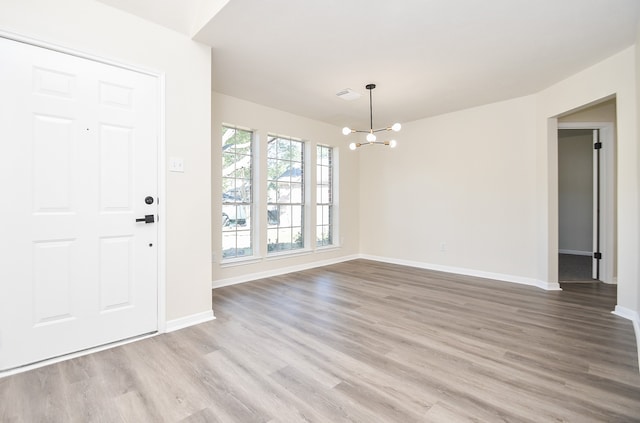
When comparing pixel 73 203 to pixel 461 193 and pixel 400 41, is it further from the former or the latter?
pixel 461 193

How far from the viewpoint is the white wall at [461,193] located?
14.2 ft

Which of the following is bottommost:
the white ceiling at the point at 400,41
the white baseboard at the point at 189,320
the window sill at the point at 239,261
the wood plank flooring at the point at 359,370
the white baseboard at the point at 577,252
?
the wood plank flooring at the point at 359,370

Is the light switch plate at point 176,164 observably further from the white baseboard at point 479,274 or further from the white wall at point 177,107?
the white baseboard at point 479,274

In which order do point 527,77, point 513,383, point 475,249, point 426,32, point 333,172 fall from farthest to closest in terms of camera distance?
point 333,172 < point 475,249 < point 527,77 < point 426,32 < point 513,383

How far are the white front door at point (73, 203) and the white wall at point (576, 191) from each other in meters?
8.26

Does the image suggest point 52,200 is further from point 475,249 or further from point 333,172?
point 475,249

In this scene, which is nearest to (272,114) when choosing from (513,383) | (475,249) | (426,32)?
(426,32)

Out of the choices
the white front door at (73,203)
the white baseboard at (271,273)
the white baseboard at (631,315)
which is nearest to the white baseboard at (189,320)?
the white front door at (73,203)

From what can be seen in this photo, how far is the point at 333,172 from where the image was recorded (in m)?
6.01

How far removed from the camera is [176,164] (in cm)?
272

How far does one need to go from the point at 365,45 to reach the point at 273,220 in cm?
300

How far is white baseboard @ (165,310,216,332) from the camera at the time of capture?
2.67 meters

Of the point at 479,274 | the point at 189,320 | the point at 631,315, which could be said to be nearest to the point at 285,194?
the point at 189,320

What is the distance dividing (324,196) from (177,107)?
3474 mm
